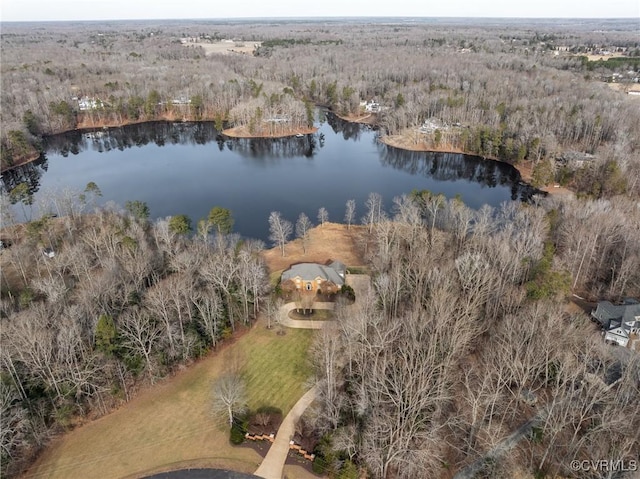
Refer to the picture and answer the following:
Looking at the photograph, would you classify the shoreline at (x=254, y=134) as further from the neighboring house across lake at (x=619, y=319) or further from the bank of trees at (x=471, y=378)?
the neighboring house across lake at (x=619, y=319)

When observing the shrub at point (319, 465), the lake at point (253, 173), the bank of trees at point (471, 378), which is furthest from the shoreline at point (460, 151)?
the shrub at point (319, 465)

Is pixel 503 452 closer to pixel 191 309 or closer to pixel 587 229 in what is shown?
pixel 191 309

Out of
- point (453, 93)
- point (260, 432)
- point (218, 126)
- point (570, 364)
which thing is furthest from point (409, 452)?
point (453, 93)

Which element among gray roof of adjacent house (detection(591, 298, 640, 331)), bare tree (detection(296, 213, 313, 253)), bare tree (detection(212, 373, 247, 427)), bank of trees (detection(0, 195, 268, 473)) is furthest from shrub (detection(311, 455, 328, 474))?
bare tree (detection(296, 213, 313, 253))

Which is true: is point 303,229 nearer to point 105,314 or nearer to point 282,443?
point 105,314


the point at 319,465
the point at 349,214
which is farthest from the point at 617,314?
the point at 349,214

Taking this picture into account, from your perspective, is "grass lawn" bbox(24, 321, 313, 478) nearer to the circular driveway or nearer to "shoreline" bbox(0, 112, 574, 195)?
the circular driveway

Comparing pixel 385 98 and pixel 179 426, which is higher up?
pixel 385 98
